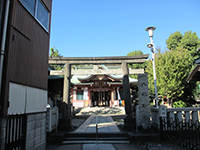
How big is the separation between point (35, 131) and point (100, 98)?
2307 cm

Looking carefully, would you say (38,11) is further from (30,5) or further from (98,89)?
(98,89)

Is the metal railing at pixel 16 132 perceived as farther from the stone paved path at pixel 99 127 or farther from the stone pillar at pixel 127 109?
the stone pillar at pixel 127 109

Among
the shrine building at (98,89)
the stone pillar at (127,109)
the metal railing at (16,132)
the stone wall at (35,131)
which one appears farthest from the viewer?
the shrine building at (98,89)

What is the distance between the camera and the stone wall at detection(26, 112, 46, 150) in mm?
4758

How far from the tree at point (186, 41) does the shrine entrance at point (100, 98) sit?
1718 cm

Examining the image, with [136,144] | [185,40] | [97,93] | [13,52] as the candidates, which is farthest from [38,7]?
[185,40]

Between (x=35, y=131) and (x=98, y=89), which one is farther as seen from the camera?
(x=98, y=89)

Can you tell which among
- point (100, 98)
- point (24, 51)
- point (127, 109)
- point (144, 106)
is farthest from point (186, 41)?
point (24, 51)

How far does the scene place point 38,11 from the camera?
571 centimetres

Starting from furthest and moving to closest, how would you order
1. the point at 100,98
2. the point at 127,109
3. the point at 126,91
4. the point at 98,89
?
the point at 100,98 < the point at 98,89 < the point at 126,91 < the point at 127,109

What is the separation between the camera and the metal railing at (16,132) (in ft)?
12.8

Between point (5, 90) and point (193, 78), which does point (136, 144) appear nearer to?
point (5, 90)

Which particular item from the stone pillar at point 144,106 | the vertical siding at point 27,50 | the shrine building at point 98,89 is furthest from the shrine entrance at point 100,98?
the vertical siding at point 27,50

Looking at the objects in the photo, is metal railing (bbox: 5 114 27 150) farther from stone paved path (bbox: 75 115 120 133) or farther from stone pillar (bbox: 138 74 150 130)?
stone pillar (bbox: 138 74 150 130)
